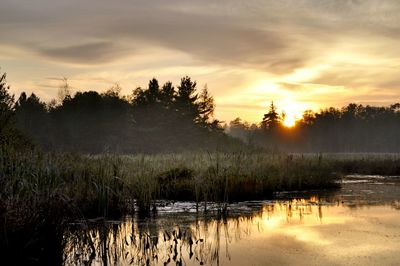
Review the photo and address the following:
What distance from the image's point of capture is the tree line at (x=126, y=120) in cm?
5181

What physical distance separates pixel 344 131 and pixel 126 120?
175 feet

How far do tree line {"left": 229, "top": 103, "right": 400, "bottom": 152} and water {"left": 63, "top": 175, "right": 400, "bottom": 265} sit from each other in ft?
250

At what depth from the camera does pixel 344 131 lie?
92250 millimetres

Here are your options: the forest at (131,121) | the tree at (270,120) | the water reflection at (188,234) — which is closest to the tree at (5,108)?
the water reflection at (188,234)

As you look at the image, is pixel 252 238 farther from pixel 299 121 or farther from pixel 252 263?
pixel 299 121

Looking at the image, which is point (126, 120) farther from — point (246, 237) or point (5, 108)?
point (246, 237)

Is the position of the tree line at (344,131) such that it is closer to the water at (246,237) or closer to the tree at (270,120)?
the tree at (270,120)

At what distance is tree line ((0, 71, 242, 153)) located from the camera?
5181 centimetres

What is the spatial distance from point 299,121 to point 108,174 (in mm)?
89740

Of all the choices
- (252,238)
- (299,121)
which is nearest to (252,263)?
(252,238)

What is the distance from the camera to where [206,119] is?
6194cm

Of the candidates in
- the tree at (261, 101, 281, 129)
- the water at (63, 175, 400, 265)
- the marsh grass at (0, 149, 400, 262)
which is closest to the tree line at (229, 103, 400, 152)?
the tree at (261, 101, 281, 129)

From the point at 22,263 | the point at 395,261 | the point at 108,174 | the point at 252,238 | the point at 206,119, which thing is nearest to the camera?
the point at 22,263

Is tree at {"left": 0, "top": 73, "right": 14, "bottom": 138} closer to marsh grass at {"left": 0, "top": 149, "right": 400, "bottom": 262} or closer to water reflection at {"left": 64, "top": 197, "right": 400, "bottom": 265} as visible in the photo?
marsh grass at {"left": 0, "top": 149, "right": 400, "bottom": 262}
